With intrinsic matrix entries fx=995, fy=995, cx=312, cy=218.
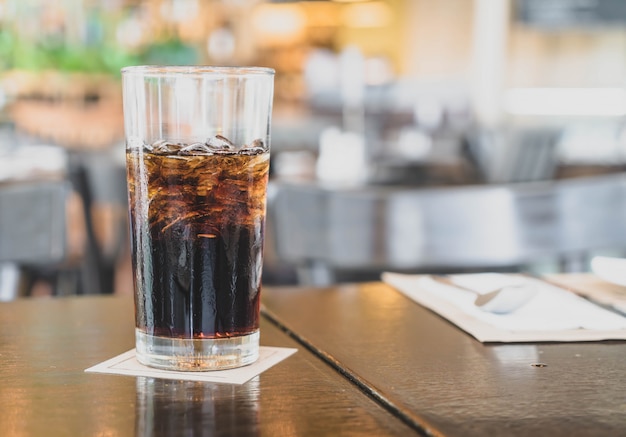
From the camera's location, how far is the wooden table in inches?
18.5

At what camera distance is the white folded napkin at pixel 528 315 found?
2.27ft

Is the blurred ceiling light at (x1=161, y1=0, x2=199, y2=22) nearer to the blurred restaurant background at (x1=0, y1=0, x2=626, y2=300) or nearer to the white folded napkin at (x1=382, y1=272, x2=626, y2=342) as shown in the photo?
the blurred restaurant background at (x1=0, y1=0, x2=626, y2=300)

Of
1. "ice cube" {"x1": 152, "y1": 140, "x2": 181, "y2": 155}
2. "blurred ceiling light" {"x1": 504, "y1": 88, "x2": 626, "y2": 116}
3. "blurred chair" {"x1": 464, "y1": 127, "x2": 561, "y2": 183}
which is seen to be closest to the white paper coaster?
"ice cube" {"x1": 152, "y1": 140, "x2": 181, "y2": 155}

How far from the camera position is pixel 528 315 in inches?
29.6

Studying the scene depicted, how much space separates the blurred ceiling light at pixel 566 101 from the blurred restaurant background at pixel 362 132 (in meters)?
0.01

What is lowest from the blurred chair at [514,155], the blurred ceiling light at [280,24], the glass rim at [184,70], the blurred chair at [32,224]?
the blurred chair at [514,155]

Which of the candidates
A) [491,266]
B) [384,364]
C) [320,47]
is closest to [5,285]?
[491,266]

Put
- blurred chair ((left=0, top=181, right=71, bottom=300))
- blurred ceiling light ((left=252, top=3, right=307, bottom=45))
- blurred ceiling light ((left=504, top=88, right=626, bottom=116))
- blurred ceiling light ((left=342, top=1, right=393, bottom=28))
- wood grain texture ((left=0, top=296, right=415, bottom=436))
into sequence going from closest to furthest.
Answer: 1. wood grain texture ((left=0, top=296, right=415, bottom=436))
2. blurred chair ((left=0, top=181, right=71, bottom=300))
3. blurred ceiling light ((left=504, top=88, right=626, bottom=116))
4. blurred ceiling light ((left=342, top=1, right=393, bottom=28))
5. blurred ceiling light ((left=252, top=3, right=307, bottom=45))

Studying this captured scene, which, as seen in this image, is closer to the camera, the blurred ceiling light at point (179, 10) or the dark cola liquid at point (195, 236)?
the dark cola liquid at point (195, 236)

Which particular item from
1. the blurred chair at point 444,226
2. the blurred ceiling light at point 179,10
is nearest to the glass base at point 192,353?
the blurred chair at point 444,226

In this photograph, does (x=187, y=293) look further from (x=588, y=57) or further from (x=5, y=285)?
(x=588, y=57)

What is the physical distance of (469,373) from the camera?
0.58 metres

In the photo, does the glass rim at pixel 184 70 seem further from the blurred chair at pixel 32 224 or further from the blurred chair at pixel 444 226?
the blurred chair at pixel 32 224

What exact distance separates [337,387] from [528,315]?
0.83 ft
